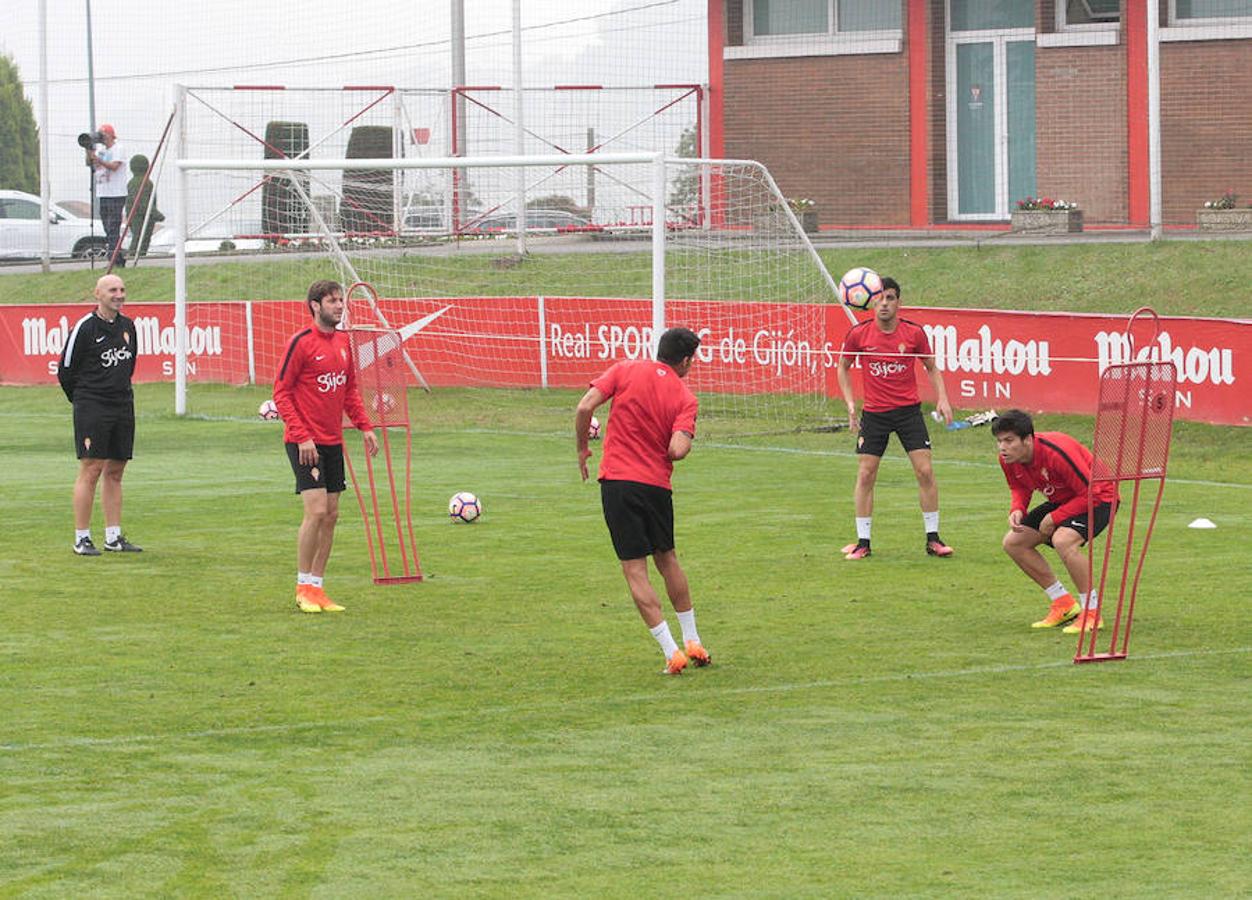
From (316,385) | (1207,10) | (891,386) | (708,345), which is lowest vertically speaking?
(891,386)

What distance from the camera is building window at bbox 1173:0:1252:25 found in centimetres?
3073

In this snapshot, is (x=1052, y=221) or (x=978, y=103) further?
(x=978, y=103)

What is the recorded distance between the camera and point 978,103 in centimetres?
3400

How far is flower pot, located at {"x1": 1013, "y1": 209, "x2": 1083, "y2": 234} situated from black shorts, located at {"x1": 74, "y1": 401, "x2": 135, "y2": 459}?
18.8m

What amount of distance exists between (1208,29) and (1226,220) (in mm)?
3548

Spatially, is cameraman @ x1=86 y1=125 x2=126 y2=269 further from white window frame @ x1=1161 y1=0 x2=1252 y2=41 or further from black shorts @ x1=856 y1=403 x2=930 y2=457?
black shorts @ x1=856 y1=403 x2=930 y2=457

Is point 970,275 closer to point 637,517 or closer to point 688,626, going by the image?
point 688,626

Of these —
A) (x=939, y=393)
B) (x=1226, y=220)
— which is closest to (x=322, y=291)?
(x=939, y=393)

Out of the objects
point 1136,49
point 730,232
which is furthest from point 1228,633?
point 1136,49

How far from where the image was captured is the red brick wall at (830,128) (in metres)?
34.1

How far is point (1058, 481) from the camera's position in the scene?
37.3 ft

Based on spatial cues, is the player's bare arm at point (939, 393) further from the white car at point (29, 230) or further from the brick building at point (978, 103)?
the white car at point (29, 230)

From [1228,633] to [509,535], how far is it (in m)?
6.49

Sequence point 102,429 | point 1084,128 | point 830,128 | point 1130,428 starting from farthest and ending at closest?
point 830,128 → point 1084,128 → point 102,429 → point 1130,428
